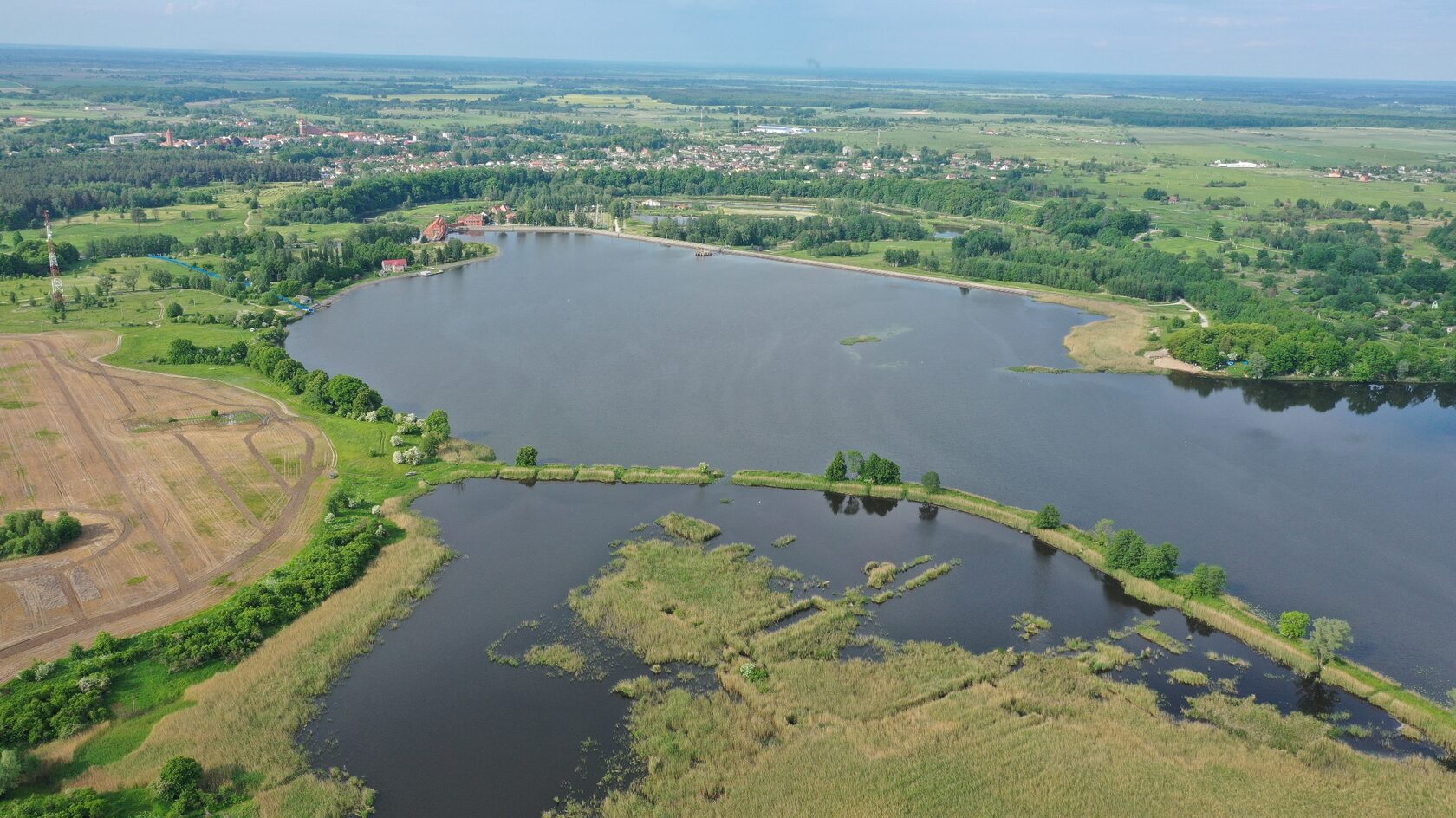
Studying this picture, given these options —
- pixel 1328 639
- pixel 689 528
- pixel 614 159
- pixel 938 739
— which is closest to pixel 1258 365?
pixel 1328 639

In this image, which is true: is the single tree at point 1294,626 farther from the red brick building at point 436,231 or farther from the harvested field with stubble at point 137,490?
the red brick building at point 436,231

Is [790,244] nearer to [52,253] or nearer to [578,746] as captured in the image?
[52,253]

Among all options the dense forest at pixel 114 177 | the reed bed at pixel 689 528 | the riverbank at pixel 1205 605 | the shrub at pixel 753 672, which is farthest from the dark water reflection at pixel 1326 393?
the dense forest at pixel 114 177

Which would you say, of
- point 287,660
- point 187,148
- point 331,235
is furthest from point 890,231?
point 187,148

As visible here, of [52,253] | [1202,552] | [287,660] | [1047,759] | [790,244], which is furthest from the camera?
[790,244]

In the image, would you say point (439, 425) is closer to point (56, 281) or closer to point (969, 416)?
point (969, 416)
